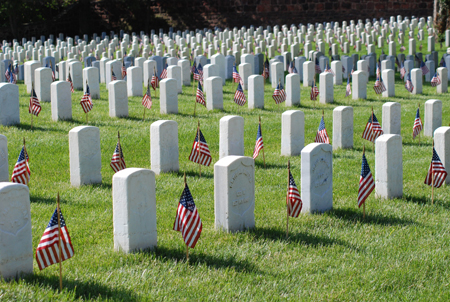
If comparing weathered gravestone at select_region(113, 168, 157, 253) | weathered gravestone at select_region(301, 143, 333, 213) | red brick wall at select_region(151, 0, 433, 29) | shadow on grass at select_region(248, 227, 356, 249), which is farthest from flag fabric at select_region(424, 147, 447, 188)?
red brick wall at select_region(151, 0, 433, 29)

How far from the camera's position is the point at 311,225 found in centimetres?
701

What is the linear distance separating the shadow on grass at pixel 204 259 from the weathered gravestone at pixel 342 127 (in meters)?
5.45

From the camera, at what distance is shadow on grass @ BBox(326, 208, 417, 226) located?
7137 mm

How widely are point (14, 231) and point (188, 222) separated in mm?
1586

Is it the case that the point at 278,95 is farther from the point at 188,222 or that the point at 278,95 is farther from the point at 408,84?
the point at 188,222

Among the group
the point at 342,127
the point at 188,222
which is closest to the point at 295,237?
the point at 188,222

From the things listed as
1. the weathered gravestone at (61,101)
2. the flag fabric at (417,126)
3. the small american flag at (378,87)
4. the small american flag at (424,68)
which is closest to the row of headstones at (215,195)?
the flag fabric at (417,126)

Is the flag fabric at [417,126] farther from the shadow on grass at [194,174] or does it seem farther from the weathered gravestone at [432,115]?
the shadow on grass at [194,174]

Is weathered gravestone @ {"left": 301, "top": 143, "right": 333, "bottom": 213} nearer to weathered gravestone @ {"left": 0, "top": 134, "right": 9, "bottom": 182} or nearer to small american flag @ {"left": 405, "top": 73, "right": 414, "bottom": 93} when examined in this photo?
weathered gravestone @ {"left": 0, "top": 134, "right": 9, "bottom": 182}

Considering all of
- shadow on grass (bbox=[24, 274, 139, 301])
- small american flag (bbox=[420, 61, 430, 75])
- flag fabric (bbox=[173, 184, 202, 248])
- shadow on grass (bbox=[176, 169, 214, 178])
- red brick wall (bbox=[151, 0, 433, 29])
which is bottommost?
shadow on grass (bbox=[24, 274, 139, 301])

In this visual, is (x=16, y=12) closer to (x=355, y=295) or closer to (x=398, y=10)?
(x=398, y=10)

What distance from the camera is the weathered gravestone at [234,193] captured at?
6523 millimetres

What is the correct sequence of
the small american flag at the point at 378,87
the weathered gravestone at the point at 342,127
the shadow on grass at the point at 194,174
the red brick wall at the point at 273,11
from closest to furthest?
the shadow on grass at the point at 194,174
the weathered gravestone at the point at 342,127
the small american flag at the point at 378,87
the red brick wall at the point at 273,11

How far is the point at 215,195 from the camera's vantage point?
6668mm
